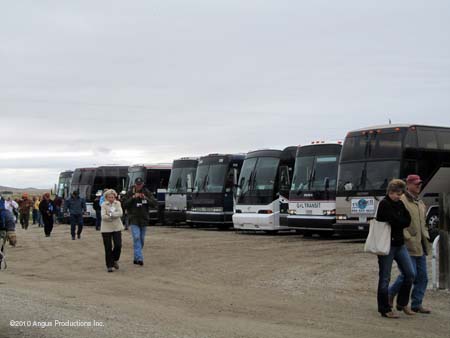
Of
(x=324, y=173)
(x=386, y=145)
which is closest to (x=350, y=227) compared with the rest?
(x=386, y=145)

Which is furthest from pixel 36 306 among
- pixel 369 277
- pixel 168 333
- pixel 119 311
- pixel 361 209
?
pixel 361 209

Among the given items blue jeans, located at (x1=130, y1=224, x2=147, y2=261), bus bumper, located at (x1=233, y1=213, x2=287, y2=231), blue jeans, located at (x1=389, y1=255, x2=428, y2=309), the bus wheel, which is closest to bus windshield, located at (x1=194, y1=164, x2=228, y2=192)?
bus bumper, located at (x1=233, y1=213, x2=287, y2=231)

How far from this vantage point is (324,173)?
78.1 ft

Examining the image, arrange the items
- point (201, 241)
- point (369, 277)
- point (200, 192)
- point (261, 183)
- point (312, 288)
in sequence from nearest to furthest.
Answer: point (312, 288), point (369, 277), point (201, 241), point (261, 183), point (200, 192)

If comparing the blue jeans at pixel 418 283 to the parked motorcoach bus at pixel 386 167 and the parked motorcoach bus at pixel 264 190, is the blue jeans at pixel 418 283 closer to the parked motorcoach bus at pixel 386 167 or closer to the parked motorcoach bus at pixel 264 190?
the parked motorcoach bus at pixel 386 167

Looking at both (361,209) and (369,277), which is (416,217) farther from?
(361,209)

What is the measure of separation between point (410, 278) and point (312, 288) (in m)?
3.01

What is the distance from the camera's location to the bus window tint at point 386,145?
2079cm

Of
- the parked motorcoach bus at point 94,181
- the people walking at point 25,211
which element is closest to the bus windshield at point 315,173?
the parked motorcoach bus at point 94,181

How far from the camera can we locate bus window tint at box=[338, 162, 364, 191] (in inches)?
843

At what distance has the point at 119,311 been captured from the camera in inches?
392

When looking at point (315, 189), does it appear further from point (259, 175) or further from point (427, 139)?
point (427, 139)

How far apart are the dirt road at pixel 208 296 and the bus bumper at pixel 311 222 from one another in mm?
3009

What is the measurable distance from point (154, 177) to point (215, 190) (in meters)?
8.72
